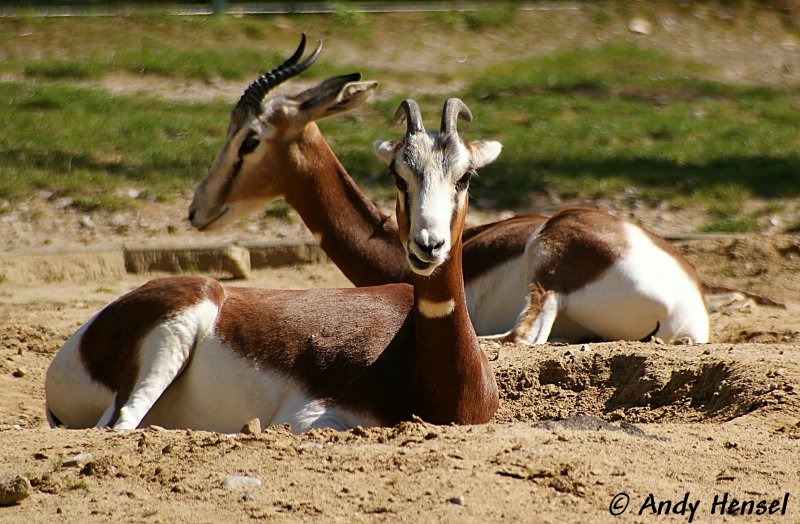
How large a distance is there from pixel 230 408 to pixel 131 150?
6.42 m

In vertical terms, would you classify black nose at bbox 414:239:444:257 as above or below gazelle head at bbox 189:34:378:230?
above

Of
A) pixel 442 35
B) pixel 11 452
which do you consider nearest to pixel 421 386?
pixel 11 452

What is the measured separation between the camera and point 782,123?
13.3 m

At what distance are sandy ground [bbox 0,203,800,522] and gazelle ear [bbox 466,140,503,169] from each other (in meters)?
1.15

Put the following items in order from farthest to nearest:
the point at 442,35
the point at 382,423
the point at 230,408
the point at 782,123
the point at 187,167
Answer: the point at 442,35 → the point at 782,123 → the point at 187,167 → the point at 230,408 → the point at 382,423

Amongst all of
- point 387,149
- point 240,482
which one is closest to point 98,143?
point 387,149

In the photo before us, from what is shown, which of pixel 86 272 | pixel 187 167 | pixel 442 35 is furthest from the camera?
pixel 442 35

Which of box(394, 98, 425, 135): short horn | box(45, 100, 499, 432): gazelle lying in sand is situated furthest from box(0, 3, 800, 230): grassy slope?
box(394, 98, 425, 135): short horn

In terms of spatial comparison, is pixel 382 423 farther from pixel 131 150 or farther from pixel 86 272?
pixel 131 150

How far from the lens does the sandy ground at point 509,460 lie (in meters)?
3.93

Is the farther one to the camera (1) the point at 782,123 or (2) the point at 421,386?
(1) the point at 782,123

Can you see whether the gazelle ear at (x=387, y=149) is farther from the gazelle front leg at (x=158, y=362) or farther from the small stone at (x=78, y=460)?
the small stone at (x=78, y=460)

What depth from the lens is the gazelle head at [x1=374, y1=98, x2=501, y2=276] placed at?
4723 mm

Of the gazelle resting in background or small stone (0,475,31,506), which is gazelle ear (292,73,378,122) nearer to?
the gazelle resting in background
